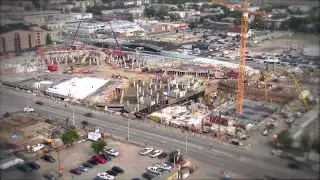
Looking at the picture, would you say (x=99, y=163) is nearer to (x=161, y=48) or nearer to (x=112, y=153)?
(x=112, y=153)

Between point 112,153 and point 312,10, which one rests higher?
point 312,10

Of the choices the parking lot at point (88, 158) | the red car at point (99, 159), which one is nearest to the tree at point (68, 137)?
the parking lot at point (88, 158)

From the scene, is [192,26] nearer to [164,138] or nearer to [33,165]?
[164,138]

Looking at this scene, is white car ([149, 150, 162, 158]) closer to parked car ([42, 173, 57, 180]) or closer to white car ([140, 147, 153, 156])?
white car ([140, 147, 153, 156])

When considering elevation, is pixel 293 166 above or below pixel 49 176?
above

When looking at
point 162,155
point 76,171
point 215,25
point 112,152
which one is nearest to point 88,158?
point 112,152

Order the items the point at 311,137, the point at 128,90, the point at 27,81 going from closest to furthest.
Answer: the point at 311,137
the point at 128,90
the point at 27,81

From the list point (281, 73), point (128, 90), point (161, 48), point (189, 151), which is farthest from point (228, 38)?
point (189, 151)

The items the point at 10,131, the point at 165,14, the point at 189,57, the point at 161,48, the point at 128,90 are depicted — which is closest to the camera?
the point at 10,131
